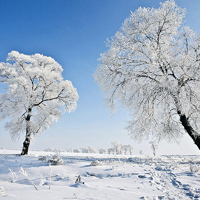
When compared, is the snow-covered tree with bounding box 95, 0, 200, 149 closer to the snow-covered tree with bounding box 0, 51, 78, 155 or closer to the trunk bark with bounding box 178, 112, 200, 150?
the trunk bark with bounding box 178, 112, 200, 150

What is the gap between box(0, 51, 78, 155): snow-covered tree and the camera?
10.4 metres

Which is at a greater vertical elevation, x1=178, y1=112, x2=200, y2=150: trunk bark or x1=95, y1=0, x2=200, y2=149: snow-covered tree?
x1=95, y1=0, x2=200, y2=149: snow-covered tree

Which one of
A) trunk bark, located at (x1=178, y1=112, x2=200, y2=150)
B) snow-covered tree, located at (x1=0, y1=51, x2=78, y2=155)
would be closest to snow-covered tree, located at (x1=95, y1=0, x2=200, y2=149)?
trunk bark, located at (x1=178, y1=112, x2=200, y2=150)

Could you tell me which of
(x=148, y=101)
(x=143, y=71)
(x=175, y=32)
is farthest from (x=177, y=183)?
(x=175, y=32)

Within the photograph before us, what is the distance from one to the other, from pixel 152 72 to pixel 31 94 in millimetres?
9128

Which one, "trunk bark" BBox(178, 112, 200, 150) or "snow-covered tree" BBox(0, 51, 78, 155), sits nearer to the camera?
"trunk bark" BBox(178, 112, 200, 150)

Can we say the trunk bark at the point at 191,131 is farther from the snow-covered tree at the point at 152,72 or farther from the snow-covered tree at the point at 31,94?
the snow-covered tree at the point at 31,94

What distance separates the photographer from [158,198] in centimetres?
227

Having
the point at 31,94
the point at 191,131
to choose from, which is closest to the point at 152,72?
the point at 191,131

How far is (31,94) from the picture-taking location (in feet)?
34.6

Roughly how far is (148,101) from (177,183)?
216 inches

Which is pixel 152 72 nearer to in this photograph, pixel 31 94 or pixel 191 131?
pixel 191 131

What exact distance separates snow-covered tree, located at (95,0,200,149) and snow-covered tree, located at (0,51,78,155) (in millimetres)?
5039

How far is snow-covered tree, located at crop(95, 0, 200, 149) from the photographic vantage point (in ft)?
23.7
